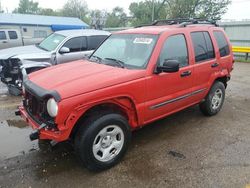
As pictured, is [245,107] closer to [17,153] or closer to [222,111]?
[222,111]

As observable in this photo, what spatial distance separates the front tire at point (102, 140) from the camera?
325cm

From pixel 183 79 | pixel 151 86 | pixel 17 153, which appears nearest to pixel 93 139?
pixel 151 86

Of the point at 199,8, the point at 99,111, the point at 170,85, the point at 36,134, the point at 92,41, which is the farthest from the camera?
the point at 199,8

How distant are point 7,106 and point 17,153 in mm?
2589

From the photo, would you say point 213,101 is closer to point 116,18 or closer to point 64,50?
point 64,50

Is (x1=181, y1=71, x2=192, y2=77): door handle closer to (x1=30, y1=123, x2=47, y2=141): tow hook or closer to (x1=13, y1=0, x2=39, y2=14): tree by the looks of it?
(x1=30, y1=123, x2=47, y2=141): tow hook

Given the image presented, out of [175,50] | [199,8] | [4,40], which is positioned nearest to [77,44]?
[175,50]

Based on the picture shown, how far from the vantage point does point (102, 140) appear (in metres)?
3.47

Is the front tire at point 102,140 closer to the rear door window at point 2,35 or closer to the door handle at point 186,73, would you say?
the door handle at point 186,73

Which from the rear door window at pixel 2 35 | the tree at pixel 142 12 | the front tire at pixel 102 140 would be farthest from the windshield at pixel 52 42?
the tree at pixel 142 12

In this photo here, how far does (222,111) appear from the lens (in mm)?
5910

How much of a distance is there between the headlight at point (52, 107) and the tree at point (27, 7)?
283ft

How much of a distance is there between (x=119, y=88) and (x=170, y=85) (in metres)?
1.07

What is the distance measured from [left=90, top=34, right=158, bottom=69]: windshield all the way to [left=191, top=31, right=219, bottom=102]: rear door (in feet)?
3.38
